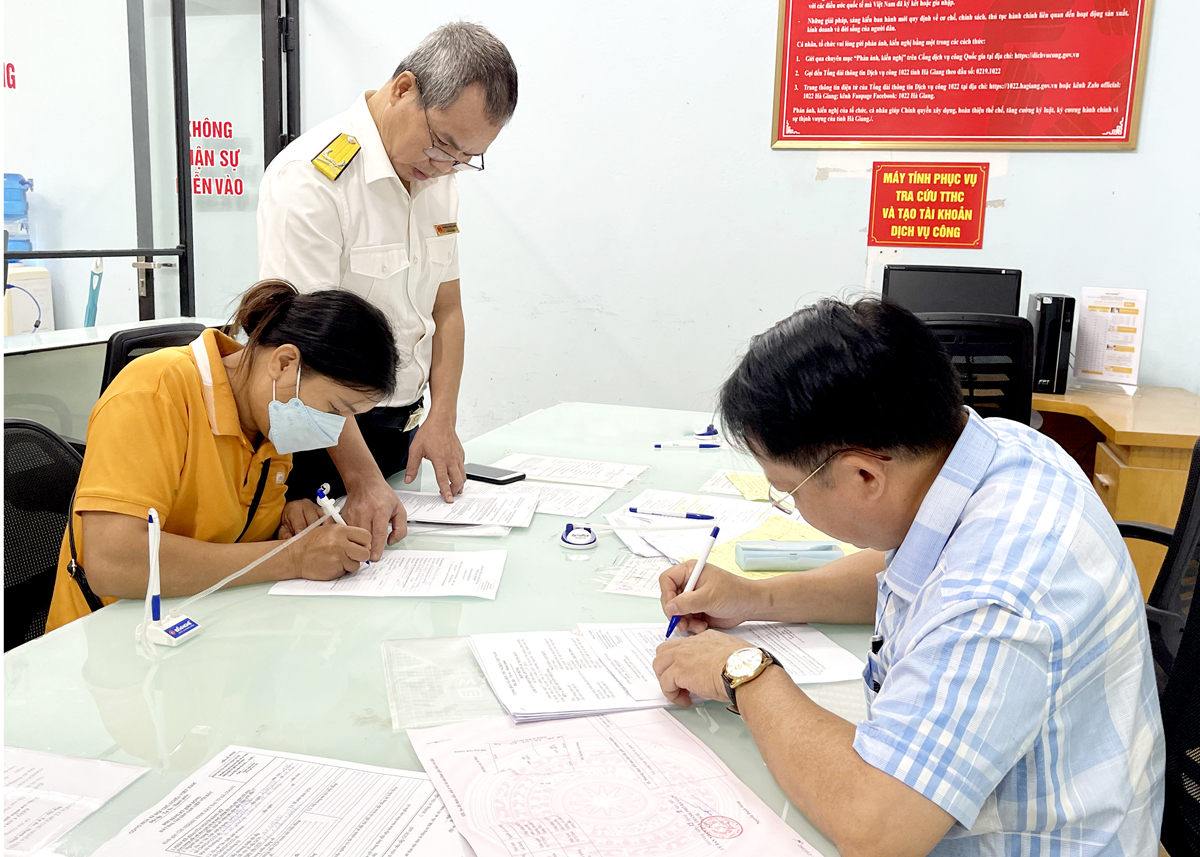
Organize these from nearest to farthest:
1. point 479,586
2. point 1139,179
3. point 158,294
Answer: point 479,586 → point 1139,179 → point 158,294

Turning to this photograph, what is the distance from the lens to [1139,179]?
3.06m

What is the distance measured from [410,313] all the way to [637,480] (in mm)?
623

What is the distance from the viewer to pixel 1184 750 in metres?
1.18

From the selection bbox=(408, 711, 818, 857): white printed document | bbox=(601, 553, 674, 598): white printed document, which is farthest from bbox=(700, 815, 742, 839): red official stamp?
bbox=(601, 553, 674, 598): white printed document

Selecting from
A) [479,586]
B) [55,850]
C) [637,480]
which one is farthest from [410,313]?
[55,850]

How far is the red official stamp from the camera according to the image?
0.82 m

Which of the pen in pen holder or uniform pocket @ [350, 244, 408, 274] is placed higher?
uniform pocket @ [350, 244, 408, 274]

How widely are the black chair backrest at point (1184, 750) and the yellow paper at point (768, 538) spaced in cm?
48

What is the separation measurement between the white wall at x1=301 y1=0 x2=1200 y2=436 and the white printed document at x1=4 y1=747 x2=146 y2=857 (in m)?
2.89

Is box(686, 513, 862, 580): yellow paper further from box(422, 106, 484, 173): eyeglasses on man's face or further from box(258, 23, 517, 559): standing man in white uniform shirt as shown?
box(422, 106, 484, 173): eyeglasses on man's face

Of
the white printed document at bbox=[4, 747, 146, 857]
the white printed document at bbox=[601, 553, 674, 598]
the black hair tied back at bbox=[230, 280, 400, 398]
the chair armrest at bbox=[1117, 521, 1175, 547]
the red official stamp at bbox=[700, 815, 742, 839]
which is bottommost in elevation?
the chair armrest at bbox=[1117, 521, 1175, 547]

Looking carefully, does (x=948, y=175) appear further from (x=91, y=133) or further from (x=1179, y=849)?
(x=91, y=133)

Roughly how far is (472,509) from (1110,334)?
7.89 feet

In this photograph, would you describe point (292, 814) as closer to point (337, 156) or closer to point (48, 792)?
point (48, 792)
